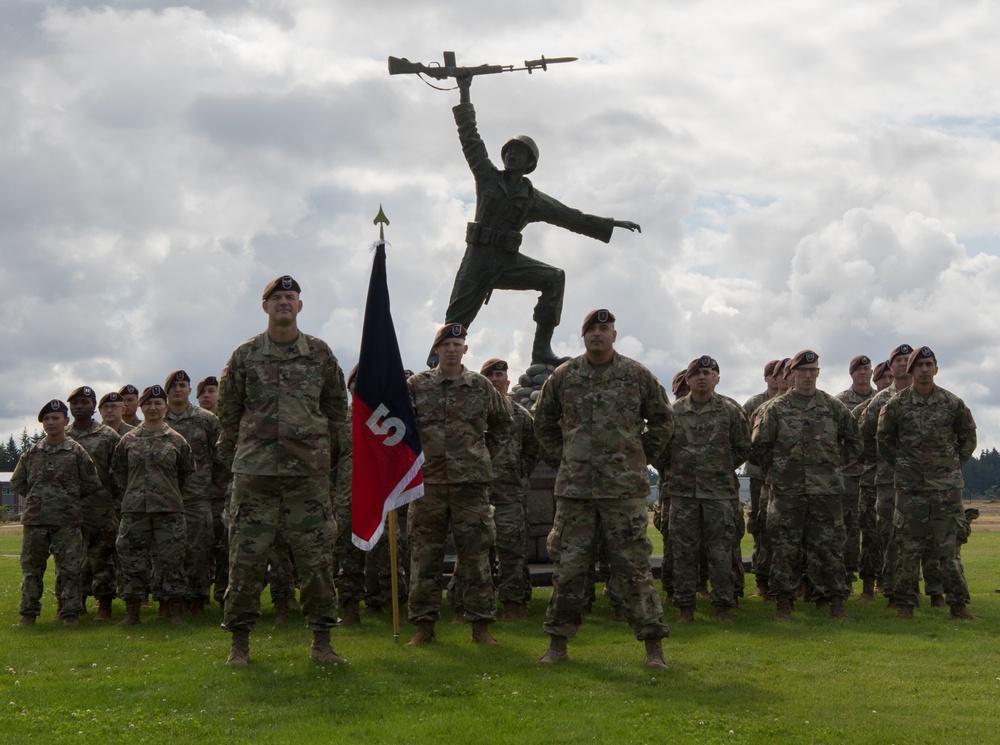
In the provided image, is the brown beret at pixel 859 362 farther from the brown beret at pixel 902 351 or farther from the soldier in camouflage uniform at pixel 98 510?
the soldier in camouflage uniform at pixel 98 510

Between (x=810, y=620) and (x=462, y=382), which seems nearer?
(x=462, y=382)

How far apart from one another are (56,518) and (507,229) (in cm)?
669

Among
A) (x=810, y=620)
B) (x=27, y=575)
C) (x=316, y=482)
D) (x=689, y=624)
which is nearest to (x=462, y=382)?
(x=316, y=482)

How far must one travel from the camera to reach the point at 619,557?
7883 mm

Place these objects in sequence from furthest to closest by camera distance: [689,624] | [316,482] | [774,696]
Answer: [689,624]
[316,482]
[774,696]

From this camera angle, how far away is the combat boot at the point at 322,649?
805 centimetres

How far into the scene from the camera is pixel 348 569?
1041 centimetres

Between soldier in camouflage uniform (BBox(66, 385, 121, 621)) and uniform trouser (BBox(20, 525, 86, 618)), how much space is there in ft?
1.66

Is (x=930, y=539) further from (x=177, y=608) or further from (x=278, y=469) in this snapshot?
(x=177, y=608)

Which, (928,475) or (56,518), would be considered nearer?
(928,475)

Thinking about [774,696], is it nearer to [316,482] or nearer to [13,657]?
[316,482]

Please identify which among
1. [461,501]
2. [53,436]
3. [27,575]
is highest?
[53,436]

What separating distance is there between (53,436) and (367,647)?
444 cm

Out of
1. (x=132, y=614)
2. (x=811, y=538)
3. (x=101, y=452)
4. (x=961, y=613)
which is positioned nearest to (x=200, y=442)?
(x=101, y=452)
